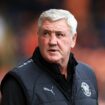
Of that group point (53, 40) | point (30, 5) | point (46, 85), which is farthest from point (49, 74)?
point (30, 5)

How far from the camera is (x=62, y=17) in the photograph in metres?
3.73

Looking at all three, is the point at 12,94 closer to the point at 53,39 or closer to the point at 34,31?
the point at 53,39

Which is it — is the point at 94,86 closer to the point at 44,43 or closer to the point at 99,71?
the point at 44,43

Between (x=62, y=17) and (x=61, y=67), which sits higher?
(x=62, y=17)

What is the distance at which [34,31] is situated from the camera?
648 cm

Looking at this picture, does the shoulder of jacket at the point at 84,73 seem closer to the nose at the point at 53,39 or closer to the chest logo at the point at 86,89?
the chest logo at the point at 86,89

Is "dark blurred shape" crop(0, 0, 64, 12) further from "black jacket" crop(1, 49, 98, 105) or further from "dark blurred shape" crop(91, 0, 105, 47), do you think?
"black jacket" crop(1, 49, 98, 105)

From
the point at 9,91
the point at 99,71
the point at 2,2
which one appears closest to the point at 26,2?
the point at 2,2

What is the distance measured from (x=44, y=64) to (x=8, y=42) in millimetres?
2893

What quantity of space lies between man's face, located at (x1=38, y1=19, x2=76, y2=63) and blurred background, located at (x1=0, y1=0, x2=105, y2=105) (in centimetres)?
271

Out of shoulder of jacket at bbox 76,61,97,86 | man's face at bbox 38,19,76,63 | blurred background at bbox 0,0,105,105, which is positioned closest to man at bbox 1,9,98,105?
man's face at bbox 38,19,76,63

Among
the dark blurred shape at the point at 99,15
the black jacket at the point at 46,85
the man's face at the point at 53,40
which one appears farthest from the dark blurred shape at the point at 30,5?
the man's face at the point at 53,40

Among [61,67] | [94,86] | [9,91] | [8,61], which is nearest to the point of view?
[9,91]

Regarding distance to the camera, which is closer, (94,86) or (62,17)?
(62,17)
